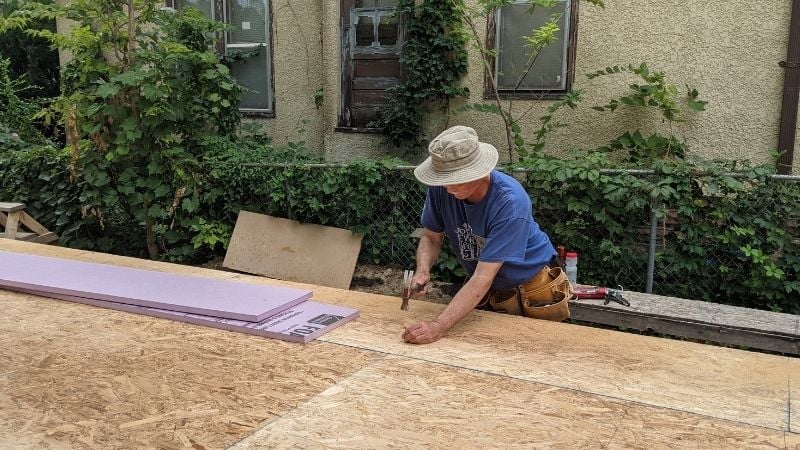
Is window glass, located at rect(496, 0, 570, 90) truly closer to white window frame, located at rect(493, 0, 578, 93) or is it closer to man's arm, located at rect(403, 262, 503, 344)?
white window frame, located at rect(493, 0, 578, 93)

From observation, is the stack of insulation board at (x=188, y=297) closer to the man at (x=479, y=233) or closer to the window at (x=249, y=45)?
the man at (x=479, y=233)

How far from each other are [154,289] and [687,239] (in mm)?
3862

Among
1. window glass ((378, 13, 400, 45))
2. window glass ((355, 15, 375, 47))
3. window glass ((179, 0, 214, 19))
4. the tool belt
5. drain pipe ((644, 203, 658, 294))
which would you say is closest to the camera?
the tool belt

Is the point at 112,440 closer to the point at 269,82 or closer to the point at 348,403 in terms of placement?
the point at 348,403

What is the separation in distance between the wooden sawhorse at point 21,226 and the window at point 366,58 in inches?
134

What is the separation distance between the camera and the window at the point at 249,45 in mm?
7965

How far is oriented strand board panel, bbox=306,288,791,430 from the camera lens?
1897 millimetres

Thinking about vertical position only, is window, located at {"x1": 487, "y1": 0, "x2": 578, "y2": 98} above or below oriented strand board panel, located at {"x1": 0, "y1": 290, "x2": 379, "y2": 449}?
above

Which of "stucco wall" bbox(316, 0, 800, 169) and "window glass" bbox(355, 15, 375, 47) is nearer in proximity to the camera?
"stucco wall" bbox(316, 0, 800, 169)

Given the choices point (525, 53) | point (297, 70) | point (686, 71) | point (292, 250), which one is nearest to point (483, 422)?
point (292, 250)

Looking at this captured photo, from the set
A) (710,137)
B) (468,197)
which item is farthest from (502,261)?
(710,137)

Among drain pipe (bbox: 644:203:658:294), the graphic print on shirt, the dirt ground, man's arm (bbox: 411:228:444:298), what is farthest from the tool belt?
the dirt ground

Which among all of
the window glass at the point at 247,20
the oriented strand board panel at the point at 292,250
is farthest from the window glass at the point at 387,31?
the oriented strand board panel at the point at 292,250

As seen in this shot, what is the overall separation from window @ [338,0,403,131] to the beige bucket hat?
447 cm
